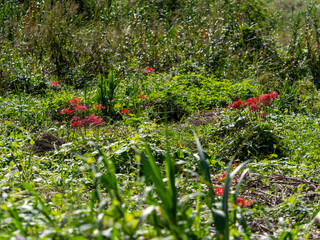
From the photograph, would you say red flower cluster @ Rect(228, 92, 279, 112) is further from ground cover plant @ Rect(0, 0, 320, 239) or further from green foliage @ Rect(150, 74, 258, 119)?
green foliage @ Rect(150, 74, 258, 119)

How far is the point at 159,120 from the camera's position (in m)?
5.95

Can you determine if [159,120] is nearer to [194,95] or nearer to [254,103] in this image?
[194,95]

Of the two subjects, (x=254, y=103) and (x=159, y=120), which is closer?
(x=254, y=103)

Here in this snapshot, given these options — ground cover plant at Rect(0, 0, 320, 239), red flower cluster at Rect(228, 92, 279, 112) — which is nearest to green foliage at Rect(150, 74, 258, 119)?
ground cover plant at Rect(0, 0, 320, 239)

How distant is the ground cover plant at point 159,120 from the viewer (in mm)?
2074

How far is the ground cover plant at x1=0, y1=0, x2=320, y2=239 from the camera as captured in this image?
2.07m

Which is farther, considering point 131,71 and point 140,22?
point 140,22

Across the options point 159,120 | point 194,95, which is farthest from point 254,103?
point 159,120

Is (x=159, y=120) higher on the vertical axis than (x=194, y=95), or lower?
lower

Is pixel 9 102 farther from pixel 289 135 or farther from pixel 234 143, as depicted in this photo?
pixel 289 135

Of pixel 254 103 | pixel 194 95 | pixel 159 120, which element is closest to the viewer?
pixel 254 103

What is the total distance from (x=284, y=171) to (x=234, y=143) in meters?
0.90

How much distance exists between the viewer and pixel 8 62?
7.30m

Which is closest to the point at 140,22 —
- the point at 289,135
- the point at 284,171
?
the point at 289,135
